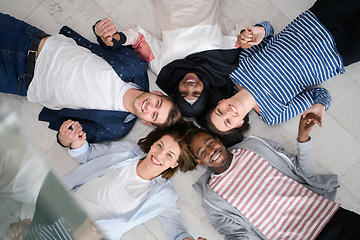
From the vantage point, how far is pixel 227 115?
4.92 ft

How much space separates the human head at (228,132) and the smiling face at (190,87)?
0.16 m

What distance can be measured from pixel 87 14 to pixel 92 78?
593 millimetres

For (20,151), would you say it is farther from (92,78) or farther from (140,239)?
(140,239)

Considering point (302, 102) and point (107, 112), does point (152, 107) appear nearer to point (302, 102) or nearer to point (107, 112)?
point (107, 112)

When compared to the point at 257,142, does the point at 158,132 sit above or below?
below

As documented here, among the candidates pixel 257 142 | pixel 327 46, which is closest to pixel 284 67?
pixel 327 46

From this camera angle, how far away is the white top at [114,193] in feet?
5.06

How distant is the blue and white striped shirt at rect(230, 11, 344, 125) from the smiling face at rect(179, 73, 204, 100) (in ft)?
1.10

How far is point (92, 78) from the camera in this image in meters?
1.57

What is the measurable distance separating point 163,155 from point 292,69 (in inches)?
39.4

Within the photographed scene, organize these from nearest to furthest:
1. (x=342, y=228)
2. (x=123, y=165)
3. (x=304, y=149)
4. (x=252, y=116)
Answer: (x=342, y=228) < (x=304, y=149) < (x=123, y=165) < (x=252, y=116)

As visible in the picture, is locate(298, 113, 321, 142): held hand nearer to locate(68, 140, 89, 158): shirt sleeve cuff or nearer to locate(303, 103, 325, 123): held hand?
locate(303, 103, 325, 123): held hand

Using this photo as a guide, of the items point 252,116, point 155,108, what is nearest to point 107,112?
point 155,108

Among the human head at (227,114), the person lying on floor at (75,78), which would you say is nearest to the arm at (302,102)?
the human head at (227,114)
